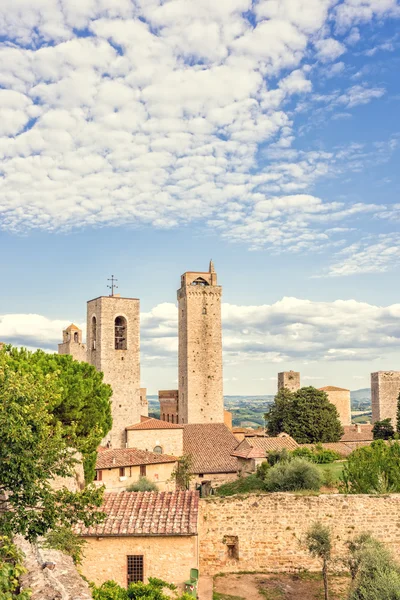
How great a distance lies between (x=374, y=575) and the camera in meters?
12.6

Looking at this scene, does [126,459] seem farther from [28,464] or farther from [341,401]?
[341,401]

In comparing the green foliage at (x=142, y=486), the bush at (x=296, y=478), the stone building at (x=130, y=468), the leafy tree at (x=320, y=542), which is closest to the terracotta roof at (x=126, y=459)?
the stone building at (x=130, y=468)

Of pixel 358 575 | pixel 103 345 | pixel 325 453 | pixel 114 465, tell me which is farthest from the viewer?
pixel 103 345

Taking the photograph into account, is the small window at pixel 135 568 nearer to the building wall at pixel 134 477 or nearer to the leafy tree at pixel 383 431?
the building wall at pixel 134 477

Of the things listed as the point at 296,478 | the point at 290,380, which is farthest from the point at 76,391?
the point at 290,380

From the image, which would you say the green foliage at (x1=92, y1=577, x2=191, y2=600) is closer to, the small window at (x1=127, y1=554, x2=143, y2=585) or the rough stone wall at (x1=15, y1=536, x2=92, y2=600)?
the rough stone wall at (x1=15, y1=536, x2=92, y2=600)

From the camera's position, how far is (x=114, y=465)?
34.7 m

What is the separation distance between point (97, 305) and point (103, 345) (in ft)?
11.7

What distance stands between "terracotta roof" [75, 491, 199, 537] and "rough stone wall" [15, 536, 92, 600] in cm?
435

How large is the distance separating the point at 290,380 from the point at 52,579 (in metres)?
70.7

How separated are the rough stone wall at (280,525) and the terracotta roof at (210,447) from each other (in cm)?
2279

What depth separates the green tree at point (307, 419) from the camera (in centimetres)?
5447

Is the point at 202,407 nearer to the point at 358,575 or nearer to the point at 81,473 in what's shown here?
the point at 81,473

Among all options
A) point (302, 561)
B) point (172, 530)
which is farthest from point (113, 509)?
point (302, 561)
